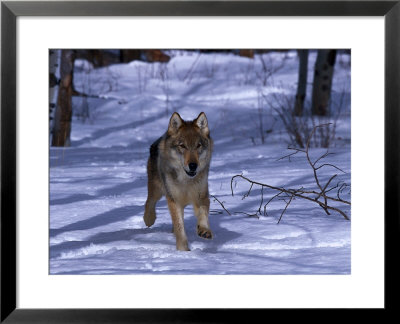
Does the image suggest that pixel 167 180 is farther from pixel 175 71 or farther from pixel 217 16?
pixel 175 71

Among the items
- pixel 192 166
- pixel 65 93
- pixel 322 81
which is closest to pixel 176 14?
pixel 192 166

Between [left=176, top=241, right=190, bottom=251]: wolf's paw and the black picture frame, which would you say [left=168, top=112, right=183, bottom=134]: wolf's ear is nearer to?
[left=176, top=241, right=190, bottom=251]: wolf's paw

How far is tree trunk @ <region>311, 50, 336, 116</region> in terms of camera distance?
1153 cm

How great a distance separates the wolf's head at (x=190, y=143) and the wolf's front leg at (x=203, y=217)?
0.88 ft

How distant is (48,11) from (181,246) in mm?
2185

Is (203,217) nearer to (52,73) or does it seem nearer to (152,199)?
(152,199)

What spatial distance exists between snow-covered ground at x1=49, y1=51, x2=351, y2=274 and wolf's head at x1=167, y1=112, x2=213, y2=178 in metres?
0.66

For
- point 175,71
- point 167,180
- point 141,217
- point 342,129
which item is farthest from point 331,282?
point 175,71

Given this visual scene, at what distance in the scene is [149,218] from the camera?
584 centimetres

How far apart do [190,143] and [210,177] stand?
178cm

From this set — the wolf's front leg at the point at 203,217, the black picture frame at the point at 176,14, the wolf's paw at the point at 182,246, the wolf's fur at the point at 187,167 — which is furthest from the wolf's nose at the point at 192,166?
the black picture frame at the point at 176,14

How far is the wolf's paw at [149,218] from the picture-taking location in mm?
5717

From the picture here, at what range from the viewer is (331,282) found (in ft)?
13.8

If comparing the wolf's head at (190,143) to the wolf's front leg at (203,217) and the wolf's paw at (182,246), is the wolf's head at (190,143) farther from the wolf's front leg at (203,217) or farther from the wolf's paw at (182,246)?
the wolf's paw at (182,246)
